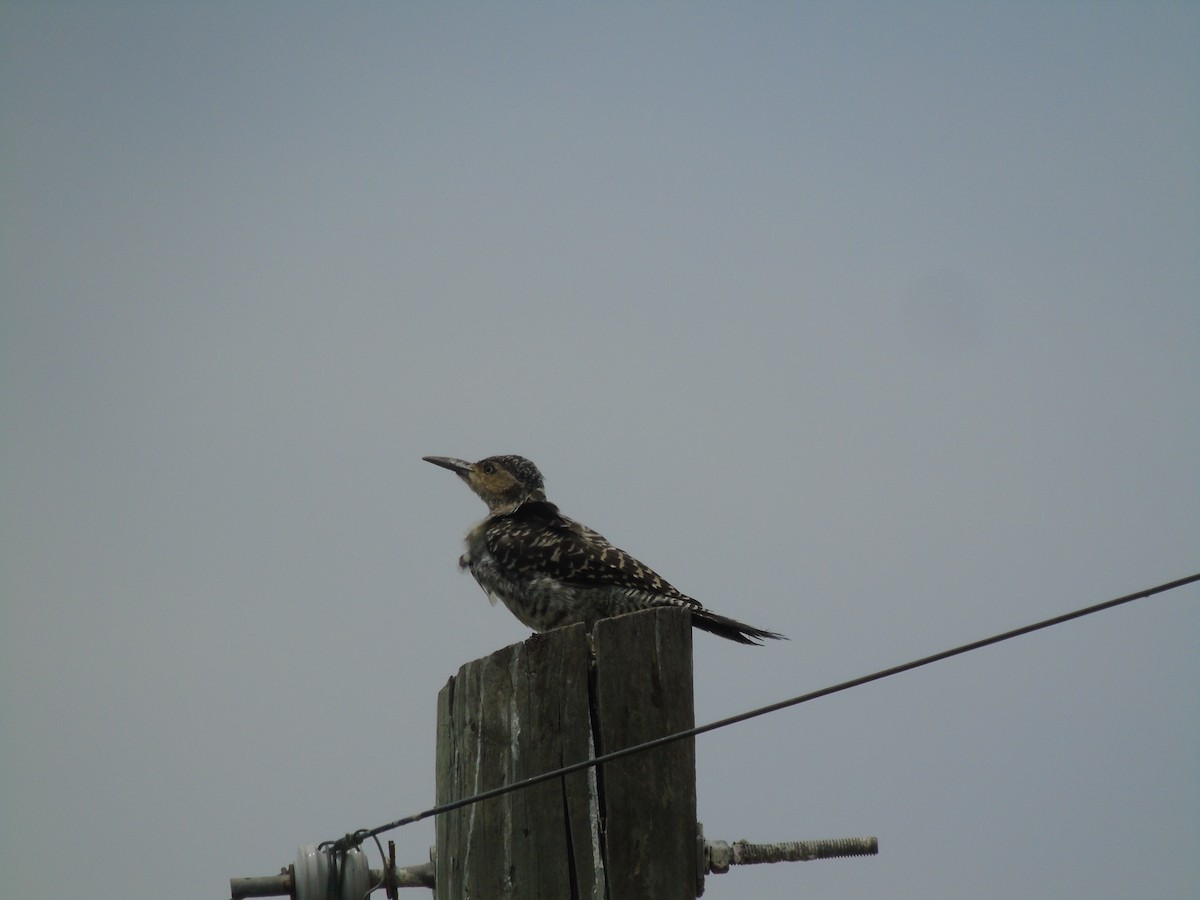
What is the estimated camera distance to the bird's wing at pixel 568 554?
7.27 m

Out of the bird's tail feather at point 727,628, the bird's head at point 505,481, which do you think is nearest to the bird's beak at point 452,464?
the bird's head at point 505,481

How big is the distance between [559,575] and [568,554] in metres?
0.13

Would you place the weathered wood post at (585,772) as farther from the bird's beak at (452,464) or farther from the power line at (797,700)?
the bird's beak at (452,464)

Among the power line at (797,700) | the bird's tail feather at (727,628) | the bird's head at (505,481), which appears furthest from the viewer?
the bird's head at (505,481)

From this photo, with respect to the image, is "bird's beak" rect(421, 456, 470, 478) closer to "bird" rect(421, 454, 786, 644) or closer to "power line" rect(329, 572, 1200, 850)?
"bird" rect(421, 454, 786, 644)

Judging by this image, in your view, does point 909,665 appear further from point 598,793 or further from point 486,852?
point 486,852

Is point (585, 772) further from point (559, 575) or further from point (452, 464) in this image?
point (452, 464)

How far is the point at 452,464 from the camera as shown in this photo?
986 cm

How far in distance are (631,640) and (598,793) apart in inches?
17.0

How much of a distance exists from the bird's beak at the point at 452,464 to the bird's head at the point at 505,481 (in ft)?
0.15

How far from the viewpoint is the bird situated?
710 cm

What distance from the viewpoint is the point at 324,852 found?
14.4ft

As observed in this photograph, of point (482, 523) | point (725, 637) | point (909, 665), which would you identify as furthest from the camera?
point (482, 523)

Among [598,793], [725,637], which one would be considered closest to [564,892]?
[598,793]
